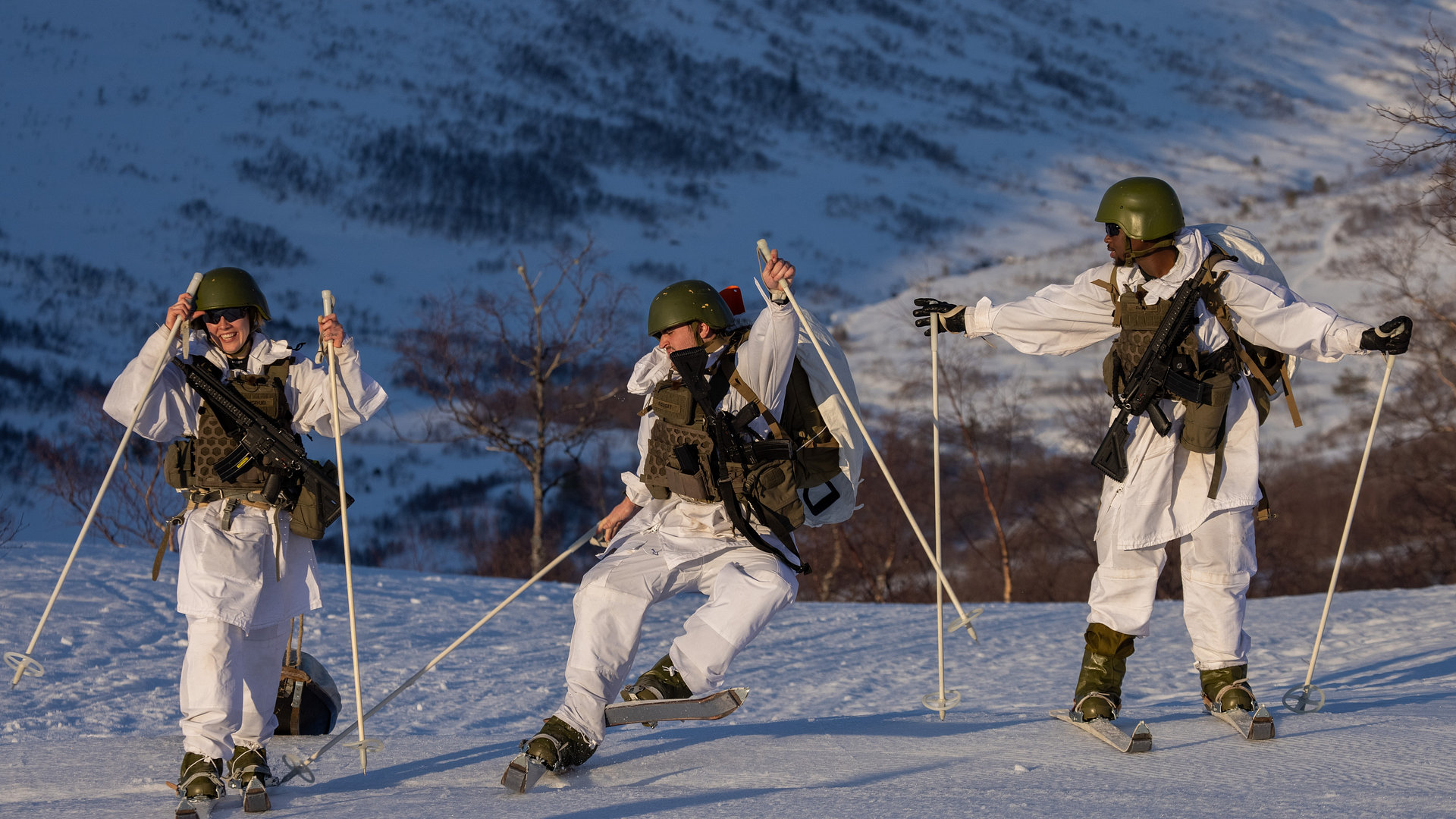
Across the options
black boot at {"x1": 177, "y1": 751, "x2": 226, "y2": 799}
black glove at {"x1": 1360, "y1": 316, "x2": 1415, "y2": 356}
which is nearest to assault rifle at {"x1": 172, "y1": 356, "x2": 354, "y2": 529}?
black boot at {"x1": 177, "y1": 751, "x2": 226, "y2": 799}

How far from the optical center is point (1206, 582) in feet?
16.3

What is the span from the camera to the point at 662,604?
12.7m

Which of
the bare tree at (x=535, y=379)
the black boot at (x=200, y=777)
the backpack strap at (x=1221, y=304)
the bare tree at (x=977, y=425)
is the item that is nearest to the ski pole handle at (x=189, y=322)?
the black boot at (x=200, y=777)

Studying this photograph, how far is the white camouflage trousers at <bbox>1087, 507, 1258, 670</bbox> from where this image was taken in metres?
4.91

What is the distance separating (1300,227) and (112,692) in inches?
2659

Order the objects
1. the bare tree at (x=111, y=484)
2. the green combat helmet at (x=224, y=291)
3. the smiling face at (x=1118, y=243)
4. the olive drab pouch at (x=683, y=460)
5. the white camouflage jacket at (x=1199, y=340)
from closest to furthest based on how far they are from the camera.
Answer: the green combat helmet at (x=224, y=291)
the olive drab pouch at (x=683, y=460)
the white camouflage jacket at (x=1199, y=340)
the smiling face at (x=1118, y=243)
the bare tree at (x=111, y=484)

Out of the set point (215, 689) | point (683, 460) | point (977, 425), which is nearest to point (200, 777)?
point (215, 689)

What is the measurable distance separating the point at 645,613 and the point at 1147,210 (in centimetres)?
256

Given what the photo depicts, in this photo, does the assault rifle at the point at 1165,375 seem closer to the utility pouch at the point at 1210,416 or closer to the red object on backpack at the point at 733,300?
the utility pouch at the point at 1210,416

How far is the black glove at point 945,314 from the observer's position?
5176mm

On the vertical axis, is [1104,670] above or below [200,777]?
above

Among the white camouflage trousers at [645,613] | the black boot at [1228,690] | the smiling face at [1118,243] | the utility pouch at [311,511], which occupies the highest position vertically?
the smiling face at [1118,243]

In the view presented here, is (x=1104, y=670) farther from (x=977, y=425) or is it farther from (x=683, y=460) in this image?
(x=977, y=425)

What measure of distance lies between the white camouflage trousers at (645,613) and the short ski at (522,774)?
8.3 inches
